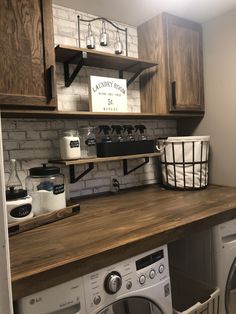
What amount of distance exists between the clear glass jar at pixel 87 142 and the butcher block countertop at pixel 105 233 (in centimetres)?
33

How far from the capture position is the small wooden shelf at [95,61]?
161 cm

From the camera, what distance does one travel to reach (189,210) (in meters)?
1.49

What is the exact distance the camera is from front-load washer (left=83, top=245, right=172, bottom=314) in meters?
0.99

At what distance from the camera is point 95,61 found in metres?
1.82

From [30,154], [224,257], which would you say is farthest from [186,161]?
[30,154]

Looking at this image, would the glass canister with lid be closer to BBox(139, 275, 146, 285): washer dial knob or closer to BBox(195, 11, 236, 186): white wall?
BBox(139, 275, 146, 285): washer dial knob

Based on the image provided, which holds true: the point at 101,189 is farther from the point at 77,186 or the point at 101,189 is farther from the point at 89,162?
the point at 89,162

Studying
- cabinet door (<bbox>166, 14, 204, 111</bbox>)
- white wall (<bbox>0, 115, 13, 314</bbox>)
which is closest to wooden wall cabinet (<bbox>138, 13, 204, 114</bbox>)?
cabinet door (<bbox>166, 14, 204, 111</bbox>)

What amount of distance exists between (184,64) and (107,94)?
2.44ft

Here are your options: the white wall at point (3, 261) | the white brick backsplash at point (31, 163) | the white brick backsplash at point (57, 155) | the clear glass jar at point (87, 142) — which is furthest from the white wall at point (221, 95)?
the white wall at point (3, 261)

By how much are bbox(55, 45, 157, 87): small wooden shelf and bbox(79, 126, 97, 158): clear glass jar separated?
0.34m

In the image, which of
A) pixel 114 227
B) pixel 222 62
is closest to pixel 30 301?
pixel 114 227

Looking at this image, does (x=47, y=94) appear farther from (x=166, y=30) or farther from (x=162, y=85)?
(x=166, y=30)

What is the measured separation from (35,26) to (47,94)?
13.9 inches
